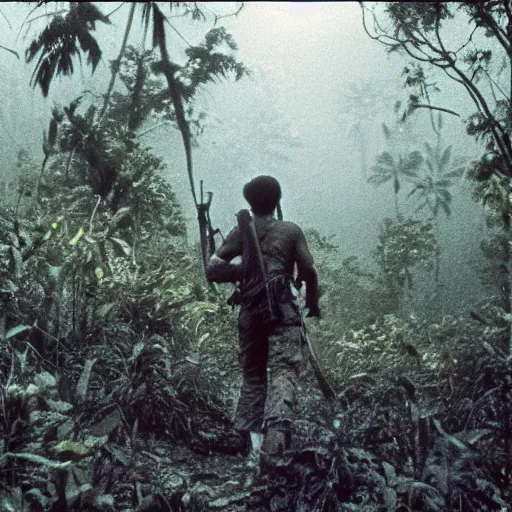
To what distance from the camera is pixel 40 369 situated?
129 inches

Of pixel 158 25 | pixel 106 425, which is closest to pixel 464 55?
pixel 158 25

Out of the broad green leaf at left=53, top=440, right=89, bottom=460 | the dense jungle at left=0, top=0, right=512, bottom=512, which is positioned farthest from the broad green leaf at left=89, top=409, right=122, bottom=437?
the broad green leaf at left=53, top=440, right=89, bottom=460

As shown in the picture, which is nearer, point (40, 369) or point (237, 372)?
point (40, 369)

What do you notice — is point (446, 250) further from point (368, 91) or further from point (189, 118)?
point (189, 118)

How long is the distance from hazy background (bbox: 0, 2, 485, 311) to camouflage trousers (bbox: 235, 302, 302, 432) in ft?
13.2

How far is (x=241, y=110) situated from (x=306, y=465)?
91.3 meters

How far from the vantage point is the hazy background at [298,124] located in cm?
3512

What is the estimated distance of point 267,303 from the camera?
3.02m

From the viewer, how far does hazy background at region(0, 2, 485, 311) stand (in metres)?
35.1

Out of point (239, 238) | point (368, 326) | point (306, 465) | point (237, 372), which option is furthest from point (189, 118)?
point (306, 465)

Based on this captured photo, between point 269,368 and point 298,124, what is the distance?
102675 mm

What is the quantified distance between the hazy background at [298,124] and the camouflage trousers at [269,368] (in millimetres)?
4032

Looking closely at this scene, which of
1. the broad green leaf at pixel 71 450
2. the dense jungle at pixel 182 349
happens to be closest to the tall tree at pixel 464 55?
the dense jungle at pixel 182 349

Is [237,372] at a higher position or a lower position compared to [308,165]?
lower
